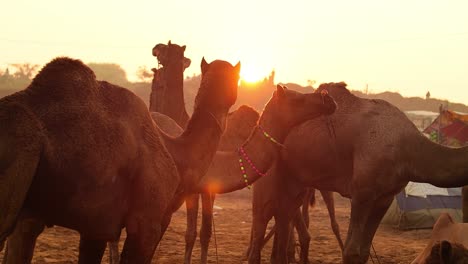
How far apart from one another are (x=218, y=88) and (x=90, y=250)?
1892 millimetres

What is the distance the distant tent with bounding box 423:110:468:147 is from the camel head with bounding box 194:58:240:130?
1583 cm

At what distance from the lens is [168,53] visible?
896 centimetres

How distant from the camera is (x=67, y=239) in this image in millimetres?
10492

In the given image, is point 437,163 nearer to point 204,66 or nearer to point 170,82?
point 204,66

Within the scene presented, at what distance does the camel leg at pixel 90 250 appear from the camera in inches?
180

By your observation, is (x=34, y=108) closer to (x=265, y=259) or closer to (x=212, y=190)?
(x=212, y=190)

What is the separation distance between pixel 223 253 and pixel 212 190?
5288 millimetres

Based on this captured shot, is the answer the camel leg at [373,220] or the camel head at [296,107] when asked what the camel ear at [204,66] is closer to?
the camel head at [296,107]

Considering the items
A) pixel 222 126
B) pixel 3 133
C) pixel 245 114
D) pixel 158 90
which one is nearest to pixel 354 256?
pixel 222 126

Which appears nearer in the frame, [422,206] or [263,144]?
[263,144]

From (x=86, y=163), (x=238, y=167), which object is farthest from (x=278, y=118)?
(x=86, y=163)

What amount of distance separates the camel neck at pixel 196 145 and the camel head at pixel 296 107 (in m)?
1.47

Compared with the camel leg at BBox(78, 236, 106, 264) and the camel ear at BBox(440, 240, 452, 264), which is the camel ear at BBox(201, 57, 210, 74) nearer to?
the camel leg at BBox(78, 236, 106, 264)

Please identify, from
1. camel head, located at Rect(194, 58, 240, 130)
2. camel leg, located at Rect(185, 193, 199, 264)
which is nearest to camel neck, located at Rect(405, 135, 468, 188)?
camel head, located at Rect(194, 58, 240, 130)
